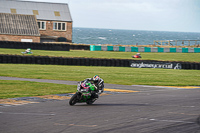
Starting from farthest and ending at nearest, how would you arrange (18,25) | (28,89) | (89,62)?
(18,25) → (89,62) → (28,89)

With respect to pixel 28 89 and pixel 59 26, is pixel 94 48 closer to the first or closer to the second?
pixel 59 26

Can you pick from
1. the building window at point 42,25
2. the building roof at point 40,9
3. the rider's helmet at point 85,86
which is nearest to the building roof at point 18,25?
the building window at point 42,25

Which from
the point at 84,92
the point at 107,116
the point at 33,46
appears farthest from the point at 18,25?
the point at 107,116

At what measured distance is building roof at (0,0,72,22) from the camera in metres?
73.8

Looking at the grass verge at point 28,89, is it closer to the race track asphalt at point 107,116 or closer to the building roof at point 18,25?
the race track asphalt at point 107,116

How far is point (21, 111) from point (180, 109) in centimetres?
575

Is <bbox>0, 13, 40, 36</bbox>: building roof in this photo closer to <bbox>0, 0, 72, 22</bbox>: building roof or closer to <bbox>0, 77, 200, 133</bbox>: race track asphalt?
<bbox>0, 0, 72, 22</bbox>: building roof

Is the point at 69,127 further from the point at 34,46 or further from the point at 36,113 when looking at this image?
the point at 34,46

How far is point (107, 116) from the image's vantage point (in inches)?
469

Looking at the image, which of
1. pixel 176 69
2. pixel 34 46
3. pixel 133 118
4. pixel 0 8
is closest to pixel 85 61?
pixel 176 69

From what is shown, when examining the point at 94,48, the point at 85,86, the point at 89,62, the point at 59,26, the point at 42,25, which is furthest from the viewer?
the point at 59,26

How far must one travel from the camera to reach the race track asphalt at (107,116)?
32.3ft

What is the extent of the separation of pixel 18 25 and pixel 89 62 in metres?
32.0

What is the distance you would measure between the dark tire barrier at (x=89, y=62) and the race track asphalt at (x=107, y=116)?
782 inches
